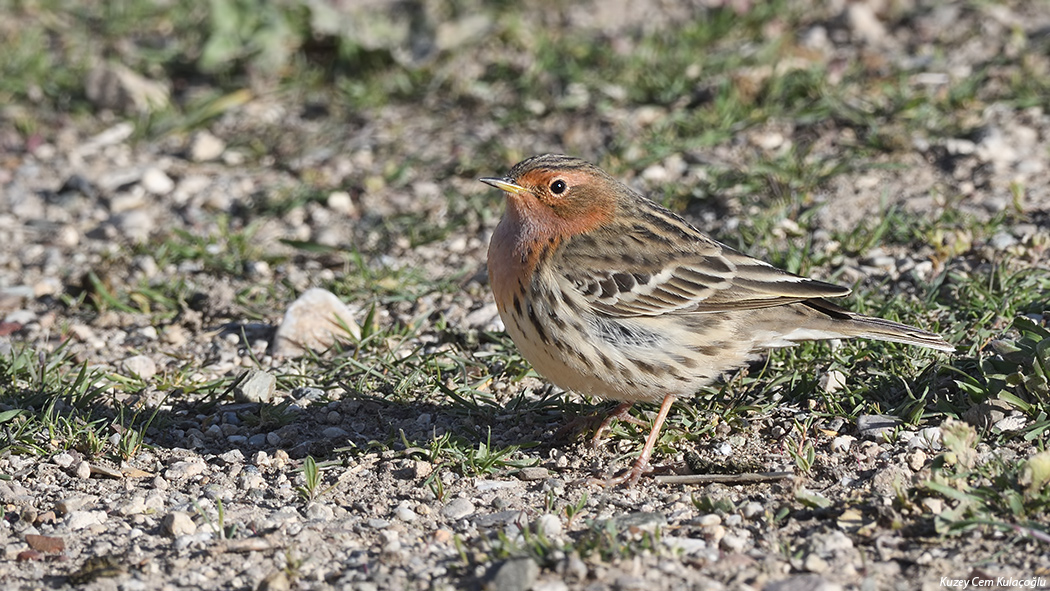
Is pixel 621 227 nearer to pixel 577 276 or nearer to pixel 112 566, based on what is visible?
pixel 577 276

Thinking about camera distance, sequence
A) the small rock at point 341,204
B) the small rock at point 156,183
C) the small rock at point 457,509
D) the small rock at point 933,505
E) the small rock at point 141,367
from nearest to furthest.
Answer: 1. the small rock at point 933,505
2. the small rock at point 457,509
3. the small rock at point 141,367
4. the small rock at point 341,204
5. the small rock at point 156,183

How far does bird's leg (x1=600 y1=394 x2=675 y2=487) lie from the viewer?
5609 millimetres

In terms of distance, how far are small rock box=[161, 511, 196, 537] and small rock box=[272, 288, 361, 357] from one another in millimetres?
1939

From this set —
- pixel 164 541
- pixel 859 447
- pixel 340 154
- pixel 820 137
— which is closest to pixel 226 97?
pixel 340 154

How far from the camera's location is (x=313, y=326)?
7.10 metres

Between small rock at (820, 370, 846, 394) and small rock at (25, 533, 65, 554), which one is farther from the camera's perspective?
small rock at (820, 370, 846, 394)

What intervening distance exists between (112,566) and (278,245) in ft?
12.5

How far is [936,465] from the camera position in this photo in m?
5.17

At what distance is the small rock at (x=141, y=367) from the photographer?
679cm

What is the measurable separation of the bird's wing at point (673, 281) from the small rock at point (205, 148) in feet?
14.7

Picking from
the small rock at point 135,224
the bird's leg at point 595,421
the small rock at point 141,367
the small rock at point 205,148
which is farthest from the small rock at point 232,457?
the small rock at point 205,148

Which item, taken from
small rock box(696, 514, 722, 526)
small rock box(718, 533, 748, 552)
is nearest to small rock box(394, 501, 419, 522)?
small rock box(696, 514, 722, 526)

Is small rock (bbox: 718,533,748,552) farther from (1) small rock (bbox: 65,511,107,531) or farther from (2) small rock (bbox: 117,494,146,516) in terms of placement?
(1) small rock (bbox: 65,511,107,531)

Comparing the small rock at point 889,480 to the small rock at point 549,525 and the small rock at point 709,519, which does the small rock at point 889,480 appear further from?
the small rock at point 549,525
